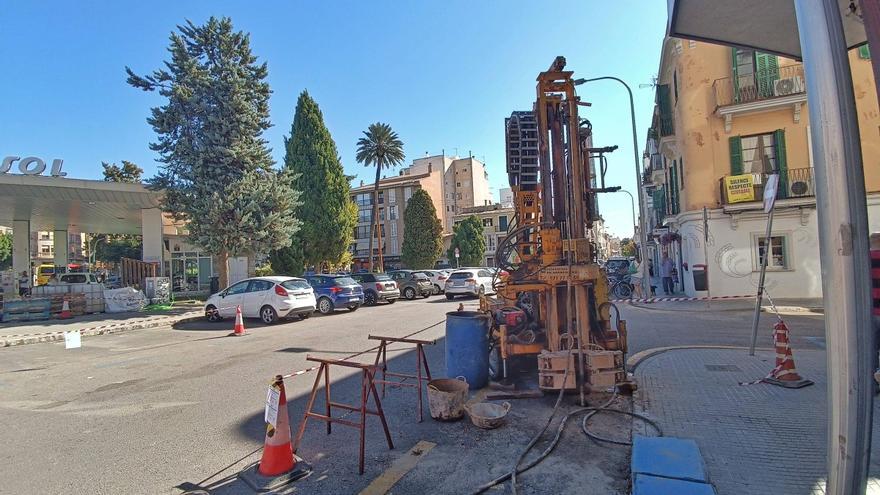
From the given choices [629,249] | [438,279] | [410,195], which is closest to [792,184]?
[438,279]

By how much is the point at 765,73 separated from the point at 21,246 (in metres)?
36.9

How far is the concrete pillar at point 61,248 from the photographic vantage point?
2861 cm

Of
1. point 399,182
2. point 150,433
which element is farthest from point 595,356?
point 399,182

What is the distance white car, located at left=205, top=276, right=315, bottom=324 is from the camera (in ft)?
48.0

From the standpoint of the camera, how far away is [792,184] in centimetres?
1652

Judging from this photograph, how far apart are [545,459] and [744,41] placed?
4174mm

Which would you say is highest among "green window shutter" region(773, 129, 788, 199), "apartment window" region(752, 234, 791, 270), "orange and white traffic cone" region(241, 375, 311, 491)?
"green window shutter" region(773, 129, 788, 199)

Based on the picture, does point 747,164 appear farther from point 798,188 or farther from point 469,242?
point 469,242

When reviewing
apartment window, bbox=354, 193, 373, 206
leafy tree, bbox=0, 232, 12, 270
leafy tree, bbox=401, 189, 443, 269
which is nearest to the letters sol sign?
leafy tree, bbox=401, 189, 443, 269

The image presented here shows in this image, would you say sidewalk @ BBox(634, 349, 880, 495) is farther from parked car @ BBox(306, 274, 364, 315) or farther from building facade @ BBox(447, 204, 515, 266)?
building facade @ BBox(447, 204, 515, 266)

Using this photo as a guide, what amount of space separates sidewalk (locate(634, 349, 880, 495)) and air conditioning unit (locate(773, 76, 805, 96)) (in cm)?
1336

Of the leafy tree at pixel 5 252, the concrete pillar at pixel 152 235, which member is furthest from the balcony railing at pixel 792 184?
the leafy tree at pixel 5 252

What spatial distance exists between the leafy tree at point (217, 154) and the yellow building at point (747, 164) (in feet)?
56.2

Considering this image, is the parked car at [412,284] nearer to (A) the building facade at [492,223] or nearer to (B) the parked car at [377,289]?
(B) the parked car at [377,289]
